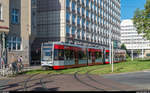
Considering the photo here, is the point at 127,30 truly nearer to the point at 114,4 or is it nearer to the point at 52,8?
the point at 114,4

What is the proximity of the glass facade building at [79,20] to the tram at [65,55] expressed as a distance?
4765mm

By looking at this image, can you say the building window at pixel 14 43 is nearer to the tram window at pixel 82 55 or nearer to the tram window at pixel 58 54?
the tram window at pixel 82 55

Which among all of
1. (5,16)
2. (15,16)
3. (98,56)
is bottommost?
(98,56)

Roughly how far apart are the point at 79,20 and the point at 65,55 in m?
29.6

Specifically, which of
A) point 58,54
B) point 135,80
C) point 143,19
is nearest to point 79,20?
A: point 143,19

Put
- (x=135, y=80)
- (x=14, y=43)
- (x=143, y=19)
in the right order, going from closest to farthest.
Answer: (x=135, y=80) → (x=14, y=43) → (x=143, y=19)

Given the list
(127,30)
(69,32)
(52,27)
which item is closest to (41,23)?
(52,27)

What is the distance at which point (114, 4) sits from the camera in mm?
83188

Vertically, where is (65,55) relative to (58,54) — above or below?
below

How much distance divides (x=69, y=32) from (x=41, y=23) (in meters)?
6.49

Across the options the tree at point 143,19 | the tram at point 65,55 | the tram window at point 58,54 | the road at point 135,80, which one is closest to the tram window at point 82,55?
the tram at point 65,55

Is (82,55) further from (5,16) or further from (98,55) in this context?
(5,16)

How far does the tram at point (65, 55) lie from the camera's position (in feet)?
71.8

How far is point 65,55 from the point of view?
76.6ft
